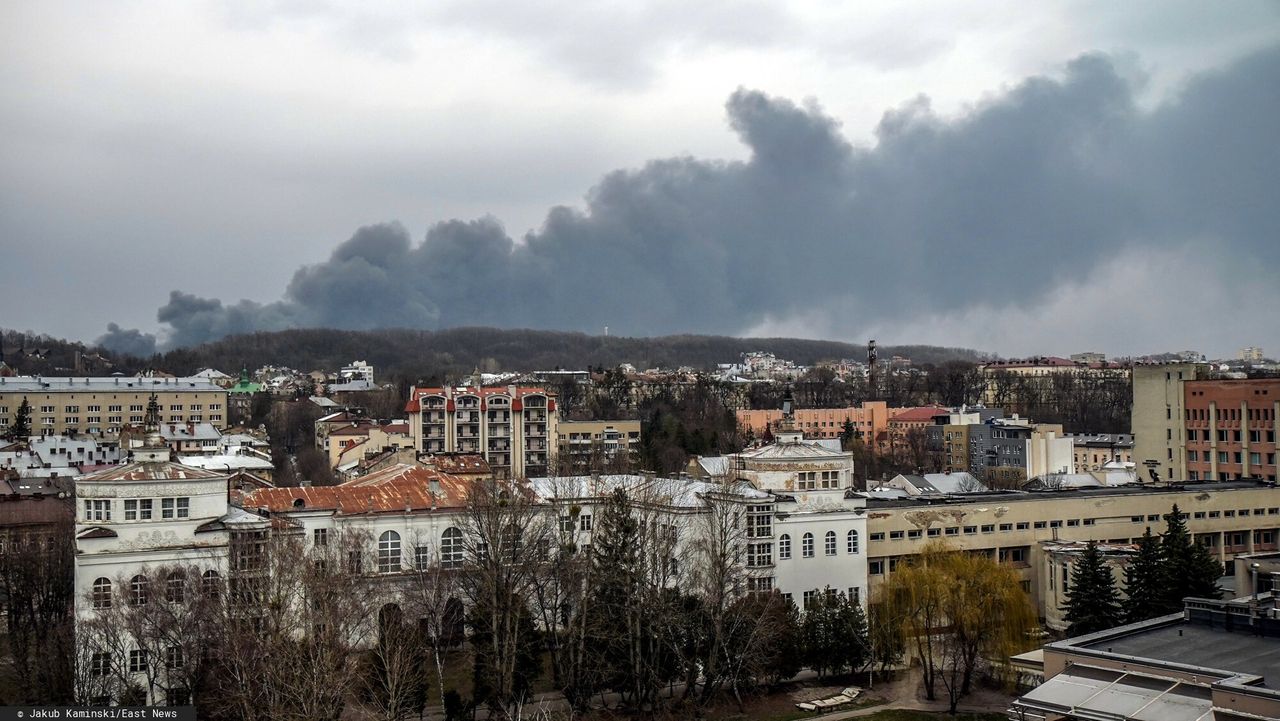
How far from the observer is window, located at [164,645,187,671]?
113ft

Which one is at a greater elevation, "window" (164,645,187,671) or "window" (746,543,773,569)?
"window" (746,543,773,569)

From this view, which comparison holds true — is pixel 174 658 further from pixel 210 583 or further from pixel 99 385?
pixel 99 385

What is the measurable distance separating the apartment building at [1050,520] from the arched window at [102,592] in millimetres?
28721

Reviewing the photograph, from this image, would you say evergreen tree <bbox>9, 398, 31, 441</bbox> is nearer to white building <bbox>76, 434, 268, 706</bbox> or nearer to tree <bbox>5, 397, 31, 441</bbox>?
tree <bbox>5, 397, 31, 441</bbox>

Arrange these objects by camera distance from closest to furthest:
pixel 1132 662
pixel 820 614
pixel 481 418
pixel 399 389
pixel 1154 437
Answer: pixel 1132 662 < pixel 820 614 < pixel 1154 437 < pixel 481 418 < pixel 399 389

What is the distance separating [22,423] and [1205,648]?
4400 inches

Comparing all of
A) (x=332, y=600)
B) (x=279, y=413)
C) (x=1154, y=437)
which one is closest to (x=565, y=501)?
(x=332, y=600)

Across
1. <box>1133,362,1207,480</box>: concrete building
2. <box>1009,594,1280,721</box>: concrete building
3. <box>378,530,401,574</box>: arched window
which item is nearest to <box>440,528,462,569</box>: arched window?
<box>378,530,401,574</box>: arched window

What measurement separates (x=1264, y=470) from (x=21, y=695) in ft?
210

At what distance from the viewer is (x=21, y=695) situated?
34938mm

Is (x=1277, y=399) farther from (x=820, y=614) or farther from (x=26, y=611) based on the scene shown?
(x=26, y=611)

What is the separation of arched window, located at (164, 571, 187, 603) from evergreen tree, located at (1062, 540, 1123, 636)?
30465mm

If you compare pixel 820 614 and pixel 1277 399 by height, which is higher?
pixel 1277 399

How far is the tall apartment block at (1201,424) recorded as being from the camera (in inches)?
2640
